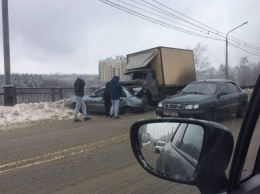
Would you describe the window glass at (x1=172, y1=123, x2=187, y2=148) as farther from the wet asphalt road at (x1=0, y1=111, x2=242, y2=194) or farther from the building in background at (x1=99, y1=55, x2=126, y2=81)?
the building in background at (x1=99, y1=55, x2=126, y2=81)

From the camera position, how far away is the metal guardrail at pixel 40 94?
61.9ft

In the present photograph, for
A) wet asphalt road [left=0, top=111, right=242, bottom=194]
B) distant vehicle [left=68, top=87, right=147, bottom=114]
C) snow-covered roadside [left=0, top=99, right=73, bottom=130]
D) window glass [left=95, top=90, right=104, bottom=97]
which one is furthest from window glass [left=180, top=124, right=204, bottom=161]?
window glass [left=95, top=90, right=104, bottom=97]

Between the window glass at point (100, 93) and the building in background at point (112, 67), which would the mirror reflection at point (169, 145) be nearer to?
the window glass at point (100, 93)

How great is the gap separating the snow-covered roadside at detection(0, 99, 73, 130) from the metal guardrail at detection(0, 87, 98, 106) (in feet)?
6.68

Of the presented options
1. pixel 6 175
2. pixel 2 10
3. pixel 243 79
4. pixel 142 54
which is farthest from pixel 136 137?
pixel 142 54

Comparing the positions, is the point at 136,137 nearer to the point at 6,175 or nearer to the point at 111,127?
the point at 6,175

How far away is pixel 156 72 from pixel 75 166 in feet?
44.0

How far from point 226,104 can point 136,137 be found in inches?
70.7

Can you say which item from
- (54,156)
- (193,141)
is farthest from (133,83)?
(193,141)

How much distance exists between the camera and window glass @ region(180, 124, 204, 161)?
1.56 meters

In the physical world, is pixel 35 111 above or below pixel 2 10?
below

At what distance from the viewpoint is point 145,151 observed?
191 centimetres

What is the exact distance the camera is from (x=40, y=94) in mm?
20047

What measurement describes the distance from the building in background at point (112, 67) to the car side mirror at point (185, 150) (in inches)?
652
